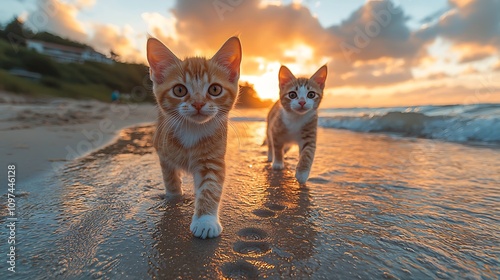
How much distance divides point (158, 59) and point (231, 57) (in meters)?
0.54

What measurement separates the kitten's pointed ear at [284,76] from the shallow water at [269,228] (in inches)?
60.8

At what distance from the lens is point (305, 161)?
104 inches

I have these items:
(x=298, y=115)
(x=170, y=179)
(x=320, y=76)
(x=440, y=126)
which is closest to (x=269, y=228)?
(x=170, y=179)

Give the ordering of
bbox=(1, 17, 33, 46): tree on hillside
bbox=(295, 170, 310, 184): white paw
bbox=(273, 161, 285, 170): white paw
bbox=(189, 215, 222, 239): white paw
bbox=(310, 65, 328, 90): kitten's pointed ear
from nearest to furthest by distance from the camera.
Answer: bbox=(189, 215, 222, 239): white paw → bbox=(295, 170, 310, 184): white paw → bbox=(273, 161, 285, 170): white paw → bbox=(310, 65, 328, 90): kitten's pointed ear → bbox=(1, 17, 33, 46): tree on hillside

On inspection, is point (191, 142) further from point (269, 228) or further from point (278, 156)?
point (278, 156)

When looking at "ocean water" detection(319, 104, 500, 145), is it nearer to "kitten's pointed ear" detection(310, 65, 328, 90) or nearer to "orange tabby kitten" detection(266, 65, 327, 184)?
"kitten's pointed ear" detection(310, 65, 328, 90)

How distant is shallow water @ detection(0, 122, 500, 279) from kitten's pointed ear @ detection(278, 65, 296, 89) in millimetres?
1545

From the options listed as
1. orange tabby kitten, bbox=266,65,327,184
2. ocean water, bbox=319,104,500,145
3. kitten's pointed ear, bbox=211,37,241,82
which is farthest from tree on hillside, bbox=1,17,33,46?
kitten's pointed ear, bbox=211,37,241,82

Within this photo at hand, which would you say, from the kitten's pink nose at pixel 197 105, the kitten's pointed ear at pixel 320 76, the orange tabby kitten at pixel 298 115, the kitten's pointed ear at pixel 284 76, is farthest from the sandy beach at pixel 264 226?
the kitten's pointed ear at pixel 284 76

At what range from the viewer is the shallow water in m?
1.10

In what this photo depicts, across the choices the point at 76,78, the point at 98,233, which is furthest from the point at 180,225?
the point at 76,78

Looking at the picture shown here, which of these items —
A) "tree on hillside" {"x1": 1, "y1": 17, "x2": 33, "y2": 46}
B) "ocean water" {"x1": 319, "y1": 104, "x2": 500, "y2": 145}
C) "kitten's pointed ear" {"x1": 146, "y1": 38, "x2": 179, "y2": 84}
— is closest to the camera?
"kitten's pointed ear" {"x1": 146, "y1": 38, "x2": 179, "y2": 84}

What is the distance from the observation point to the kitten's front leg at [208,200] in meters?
1.38

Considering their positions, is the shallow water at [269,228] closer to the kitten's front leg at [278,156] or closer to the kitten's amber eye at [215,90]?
the kitten's front leg at [278,156]
